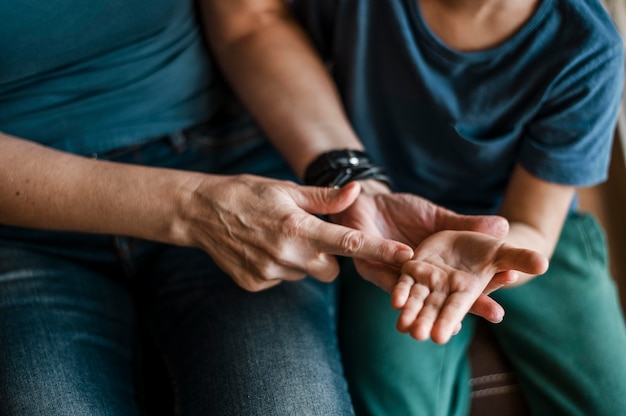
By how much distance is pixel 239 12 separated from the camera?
1.13m

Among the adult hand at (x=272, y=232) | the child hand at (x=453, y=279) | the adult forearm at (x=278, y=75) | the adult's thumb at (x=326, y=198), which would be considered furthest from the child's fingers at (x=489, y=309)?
the adult forearm at (x=278, y=75)

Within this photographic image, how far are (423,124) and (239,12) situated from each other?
37 cm

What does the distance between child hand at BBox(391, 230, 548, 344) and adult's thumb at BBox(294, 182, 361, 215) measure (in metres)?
0.12

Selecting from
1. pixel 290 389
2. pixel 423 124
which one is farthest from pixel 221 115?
pixel 290 389

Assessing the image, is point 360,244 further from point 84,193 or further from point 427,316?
point 84,193

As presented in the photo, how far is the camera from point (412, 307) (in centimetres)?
77

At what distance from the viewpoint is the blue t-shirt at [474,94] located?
94 centimetres

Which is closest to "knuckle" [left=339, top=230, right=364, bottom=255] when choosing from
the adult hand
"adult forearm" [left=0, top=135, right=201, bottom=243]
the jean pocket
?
the adult hand

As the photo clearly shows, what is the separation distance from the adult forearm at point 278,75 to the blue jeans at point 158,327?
0.11 metres

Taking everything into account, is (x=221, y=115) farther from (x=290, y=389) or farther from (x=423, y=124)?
(x=290, y=389)

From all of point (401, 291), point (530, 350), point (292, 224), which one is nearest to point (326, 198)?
point (292, 224)

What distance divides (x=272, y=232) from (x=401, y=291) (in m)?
0.20

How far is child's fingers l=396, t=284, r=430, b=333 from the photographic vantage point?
0.75 metres

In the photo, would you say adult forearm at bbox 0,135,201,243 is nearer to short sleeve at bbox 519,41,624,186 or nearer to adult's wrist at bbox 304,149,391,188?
adult's wrist at bbox 304,149,391,188
